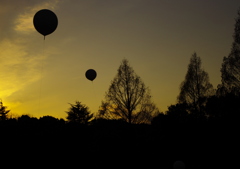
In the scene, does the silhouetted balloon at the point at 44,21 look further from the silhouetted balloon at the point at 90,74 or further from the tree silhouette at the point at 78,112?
the tree silhouette at the point at 78,112

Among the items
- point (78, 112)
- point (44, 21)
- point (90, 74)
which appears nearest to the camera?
point (44, 21)

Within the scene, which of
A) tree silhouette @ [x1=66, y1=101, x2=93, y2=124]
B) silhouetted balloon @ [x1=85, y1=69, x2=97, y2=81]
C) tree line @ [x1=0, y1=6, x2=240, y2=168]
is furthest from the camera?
tree silhouette @ [x1=66, y1=101, x2=93, y2=124]

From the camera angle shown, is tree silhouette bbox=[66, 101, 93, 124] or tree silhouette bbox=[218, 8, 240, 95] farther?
tree silhouette bbox=[66, 101, 93, 124]

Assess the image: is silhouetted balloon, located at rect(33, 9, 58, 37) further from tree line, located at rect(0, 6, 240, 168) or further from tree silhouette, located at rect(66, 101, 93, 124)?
tree silhouette, located at rect(66, 101, 93, 124)

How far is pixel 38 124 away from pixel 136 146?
739 centimetres

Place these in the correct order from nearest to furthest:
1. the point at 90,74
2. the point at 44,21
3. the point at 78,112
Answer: the point at 44,21 → the point at 90,74 → the point at 78,112

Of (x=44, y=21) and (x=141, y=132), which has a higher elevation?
(x=44, y=21)

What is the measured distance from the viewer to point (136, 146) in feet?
67.5

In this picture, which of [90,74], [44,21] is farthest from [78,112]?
[44,21]

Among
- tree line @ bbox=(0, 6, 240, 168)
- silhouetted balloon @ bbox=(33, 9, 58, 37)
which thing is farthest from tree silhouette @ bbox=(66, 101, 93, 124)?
silhouetted balloon @ bbox=(33, 9, 58, 37)

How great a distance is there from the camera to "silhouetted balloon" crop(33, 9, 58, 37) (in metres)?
17.9

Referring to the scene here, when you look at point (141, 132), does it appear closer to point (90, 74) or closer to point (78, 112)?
point (90, 74)

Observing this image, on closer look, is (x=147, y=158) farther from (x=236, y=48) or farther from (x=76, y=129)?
(x=236, y=48)

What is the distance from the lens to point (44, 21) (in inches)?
704
